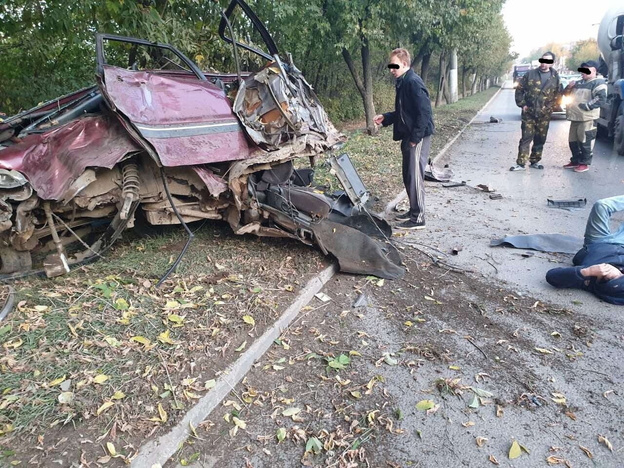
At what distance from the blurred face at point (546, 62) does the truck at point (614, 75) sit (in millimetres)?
2446

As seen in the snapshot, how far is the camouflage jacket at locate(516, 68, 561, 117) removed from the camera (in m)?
8.63

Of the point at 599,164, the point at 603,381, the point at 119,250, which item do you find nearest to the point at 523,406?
the point at 603,381

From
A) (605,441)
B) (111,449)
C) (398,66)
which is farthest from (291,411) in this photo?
(398,66)

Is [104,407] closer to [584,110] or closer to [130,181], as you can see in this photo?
[130,181]

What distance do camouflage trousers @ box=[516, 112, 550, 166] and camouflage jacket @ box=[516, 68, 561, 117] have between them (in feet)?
0.35

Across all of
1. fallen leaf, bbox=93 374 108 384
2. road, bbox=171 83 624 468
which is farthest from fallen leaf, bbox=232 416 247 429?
fallen leaf, bbox=93 374 108 384

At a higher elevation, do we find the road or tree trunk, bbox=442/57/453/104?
the road

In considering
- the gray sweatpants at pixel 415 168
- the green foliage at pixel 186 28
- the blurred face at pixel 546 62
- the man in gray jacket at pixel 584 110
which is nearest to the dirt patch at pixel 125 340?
the gray sweatpants at pixel 415 168

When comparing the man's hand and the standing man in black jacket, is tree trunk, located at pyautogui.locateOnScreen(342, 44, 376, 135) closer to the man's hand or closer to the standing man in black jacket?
the standing man in black jacket

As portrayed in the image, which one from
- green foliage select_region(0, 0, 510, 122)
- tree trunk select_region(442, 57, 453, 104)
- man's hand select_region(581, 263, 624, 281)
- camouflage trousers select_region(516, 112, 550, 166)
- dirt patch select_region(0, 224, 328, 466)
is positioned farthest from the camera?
tree trunk select_region(442, 57, 453, 104)

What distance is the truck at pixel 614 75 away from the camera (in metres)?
10.3

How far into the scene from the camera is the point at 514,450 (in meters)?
2.47

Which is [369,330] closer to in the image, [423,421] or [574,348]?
[423,421]

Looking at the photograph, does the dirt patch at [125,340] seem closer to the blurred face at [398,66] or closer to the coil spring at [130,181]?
the coil spring at [130,181]
